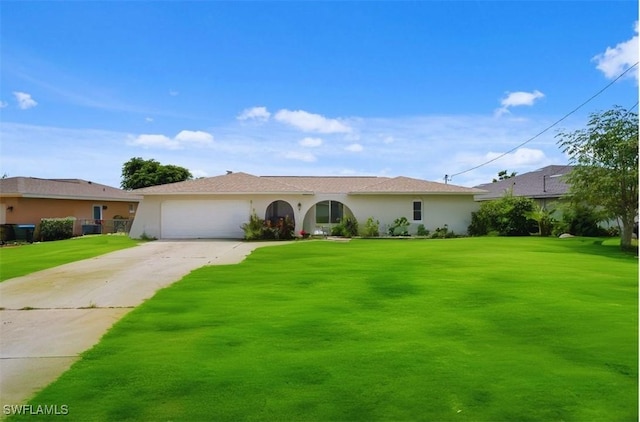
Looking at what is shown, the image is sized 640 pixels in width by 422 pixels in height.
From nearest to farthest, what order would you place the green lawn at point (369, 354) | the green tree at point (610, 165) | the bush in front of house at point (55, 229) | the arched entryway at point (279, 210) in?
the green lawn at point (369, 354)
the green tree at point (610, 165)
the bush in front of house at point (55, 229)
the arched entryway at point (279, 210)

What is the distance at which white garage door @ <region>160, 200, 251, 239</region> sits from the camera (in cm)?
2564

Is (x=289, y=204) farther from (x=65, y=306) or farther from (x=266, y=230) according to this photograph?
(x=65, y=306)

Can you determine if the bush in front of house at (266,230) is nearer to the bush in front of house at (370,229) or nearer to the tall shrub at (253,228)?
the tall shrub at (253,228)

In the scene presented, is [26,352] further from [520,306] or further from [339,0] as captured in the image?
[339,0]

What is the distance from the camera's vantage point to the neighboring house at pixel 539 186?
30.0 metres

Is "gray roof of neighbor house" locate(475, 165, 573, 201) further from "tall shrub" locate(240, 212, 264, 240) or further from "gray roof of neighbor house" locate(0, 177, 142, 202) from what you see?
"gray roof of neighbor house" locate(0, 177, 142, 202)

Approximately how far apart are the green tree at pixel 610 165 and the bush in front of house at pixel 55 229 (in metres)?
28.3

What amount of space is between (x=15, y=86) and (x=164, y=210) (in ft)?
43.2

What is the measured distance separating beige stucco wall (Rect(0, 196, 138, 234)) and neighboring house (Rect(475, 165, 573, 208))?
26819 millimetres

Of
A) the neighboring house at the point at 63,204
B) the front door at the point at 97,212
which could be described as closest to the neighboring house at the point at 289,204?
the neighboring house at the point at 63,204

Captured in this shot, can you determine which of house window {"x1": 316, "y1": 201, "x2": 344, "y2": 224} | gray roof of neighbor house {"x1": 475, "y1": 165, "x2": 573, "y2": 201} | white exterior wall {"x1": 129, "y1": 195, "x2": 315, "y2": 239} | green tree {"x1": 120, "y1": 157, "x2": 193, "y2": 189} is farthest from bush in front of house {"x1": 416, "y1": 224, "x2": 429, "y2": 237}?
green tree {"x1": 120, "y1": 157, "x2": 193, "y2": 189}

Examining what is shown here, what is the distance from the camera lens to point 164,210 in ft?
84.9

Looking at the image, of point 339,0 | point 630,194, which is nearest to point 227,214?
point 339,0

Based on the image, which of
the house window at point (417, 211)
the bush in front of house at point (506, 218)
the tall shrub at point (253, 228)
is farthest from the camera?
the house window at point (417, 211)
